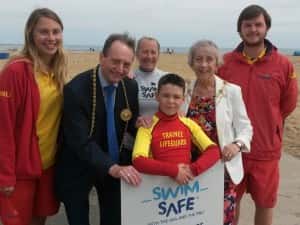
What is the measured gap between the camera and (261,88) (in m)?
3.87

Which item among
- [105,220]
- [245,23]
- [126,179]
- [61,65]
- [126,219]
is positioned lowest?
[105,220]

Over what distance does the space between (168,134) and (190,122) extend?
22 centimetres

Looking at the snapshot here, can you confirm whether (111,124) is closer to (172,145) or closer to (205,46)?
(172,145)

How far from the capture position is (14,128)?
3309 millimetres

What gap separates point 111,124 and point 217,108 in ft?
2.72

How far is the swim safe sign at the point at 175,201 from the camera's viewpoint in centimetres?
305

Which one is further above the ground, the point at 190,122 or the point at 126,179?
the point at 190,122

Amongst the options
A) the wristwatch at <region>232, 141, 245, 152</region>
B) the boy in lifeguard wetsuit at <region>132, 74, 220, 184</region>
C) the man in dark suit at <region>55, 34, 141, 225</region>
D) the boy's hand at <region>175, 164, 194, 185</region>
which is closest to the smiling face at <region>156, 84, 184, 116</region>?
the boy in lifeguard wetsuit at <region>132, 74, 220, 184</region>

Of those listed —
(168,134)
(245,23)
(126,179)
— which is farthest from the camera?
(245,23)

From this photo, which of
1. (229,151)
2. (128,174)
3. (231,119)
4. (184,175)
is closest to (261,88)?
(231,119)

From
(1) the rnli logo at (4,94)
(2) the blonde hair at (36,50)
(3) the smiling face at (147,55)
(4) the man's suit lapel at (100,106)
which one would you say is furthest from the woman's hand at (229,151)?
(1) the rnli logo at (4,94)

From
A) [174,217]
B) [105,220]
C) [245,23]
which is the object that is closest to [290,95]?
[245,23]

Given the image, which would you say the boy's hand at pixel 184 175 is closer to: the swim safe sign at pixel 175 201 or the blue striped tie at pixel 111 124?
the swim safe sign at pixel 175 201

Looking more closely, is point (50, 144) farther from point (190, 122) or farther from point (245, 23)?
point (245, 23)
